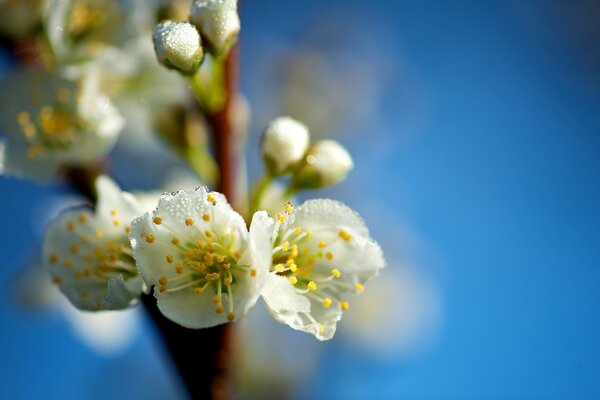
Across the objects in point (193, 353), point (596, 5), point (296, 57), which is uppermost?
point (596, 5)

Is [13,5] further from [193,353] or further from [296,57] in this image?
[296,57]

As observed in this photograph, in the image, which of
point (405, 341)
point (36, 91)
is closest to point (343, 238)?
point (36, 91)

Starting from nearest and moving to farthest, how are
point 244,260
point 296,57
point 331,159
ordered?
point 244,260
point 331,159
point 296,57

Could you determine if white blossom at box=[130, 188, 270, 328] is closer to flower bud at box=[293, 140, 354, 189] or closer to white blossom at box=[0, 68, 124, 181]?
flower bud at box=[293, 140, 354, 189]

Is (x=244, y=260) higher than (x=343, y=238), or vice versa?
(x=343, y=238)

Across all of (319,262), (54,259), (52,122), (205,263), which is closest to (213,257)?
(205,263)

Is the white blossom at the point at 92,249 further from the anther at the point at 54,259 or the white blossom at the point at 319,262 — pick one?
the white blossom at the point at 319,262

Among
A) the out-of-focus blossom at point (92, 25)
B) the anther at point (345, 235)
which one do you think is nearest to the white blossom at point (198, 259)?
the anther at point (345, 235)

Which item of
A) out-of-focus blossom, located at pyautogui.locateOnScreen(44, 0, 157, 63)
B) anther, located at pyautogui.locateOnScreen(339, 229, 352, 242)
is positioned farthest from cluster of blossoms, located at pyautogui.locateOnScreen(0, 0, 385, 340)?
out-of-focus blossom, located at pyautogui.locateOnScreen(44, 0, 157, 63)
